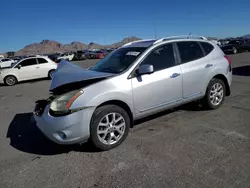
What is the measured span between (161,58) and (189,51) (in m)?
0.87

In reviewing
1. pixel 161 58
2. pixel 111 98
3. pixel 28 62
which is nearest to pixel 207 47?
pixel 161 58

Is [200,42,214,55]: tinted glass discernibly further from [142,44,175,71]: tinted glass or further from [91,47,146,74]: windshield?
[91,47,146,74]: windshield

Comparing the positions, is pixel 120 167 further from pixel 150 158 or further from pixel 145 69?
pixel 145 69

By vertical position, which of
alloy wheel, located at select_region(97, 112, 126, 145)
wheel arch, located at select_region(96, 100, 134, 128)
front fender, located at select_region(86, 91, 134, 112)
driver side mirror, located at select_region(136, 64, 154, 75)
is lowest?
alloy wheel, located at select_region(97, 112, 126, 145)

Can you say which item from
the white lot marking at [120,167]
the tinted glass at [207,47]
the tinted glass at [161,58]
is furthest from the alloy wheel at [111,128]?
the tinted glass at [207,47]

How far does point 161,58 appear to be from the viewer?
441cm

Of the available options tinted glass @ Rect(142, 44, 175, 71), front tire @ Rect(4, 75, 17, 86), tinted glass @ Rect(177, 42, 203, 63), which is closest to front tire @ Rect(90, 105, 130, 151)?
tinted glass @ Rect(142, 44, 175, 71)

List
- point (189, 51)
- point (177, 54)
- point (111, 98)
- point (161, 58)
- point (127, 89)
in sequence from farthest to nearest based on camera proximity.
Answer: point (189, 51)
point (177, 54)
point (161, 58)
point (127, 89)
point (111, 98)

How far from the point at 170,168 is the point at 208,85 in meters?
2.68

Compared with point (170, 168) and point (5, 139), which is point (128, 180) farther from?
point (5, 139)

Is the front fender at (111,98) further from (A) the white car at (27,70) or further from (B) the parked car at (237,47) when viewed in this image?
(B) the parked car at (237,47)

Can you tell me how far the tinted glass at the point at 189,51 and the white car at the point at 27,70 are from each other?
10026mm

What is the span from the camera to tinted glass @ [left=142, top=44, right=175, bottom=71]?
4266mm

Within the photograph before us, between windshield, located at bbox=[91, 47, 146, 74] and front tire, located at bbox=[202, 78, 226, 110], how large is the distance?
6.33 feet
